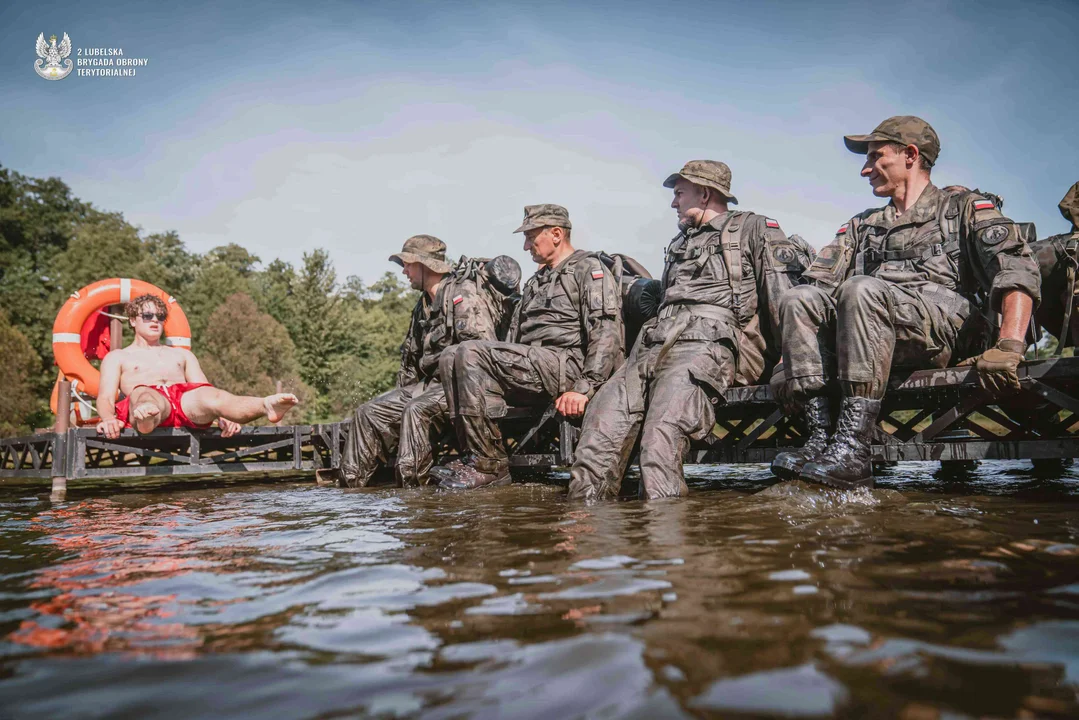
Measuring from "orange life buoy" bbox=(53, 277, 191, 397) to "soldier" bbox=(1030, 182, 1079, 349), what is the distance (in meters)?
10.5

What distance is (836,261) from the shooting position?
4.63 m

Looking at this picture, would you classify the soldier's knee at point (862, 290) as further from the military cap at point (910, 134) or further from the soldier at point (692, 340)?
the military cap at point (910, 134)

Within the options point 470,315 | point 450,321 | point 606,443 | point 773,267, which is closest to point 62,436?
point 450,321

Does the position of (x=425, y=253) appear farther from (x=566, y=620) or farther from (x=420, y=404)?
(x=566, y=620)

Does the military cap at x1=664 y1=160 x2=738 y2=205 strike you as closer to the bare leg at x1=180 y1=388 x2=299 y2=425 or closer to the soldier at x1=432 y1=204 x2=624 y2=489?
the soldier at x1=432 y1=204 x2=624 y2=489

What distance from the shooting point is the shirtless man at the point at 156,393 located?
6716 mm

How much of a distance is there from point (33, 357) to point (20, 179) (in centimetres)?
1867

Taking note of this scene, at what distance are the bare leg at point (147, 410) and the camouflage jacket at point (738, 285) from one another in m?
4.61

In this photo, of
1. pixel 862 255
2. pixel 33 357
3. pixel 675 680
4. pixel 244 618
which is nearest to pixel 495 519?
pixel 244 618

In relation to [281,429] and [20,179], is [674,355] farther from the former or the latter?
[20,179]

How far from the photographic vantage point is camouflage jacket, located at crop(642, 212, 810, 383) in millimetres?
4887

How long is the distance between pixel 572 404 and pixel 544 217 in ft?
6.04

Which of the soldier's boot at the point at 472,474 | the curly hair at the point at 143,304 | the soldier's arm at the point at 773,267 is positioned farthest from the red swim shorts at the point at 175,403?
the soldier's arm at the point at 773,267

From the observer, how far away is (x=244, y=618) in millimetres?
1751
